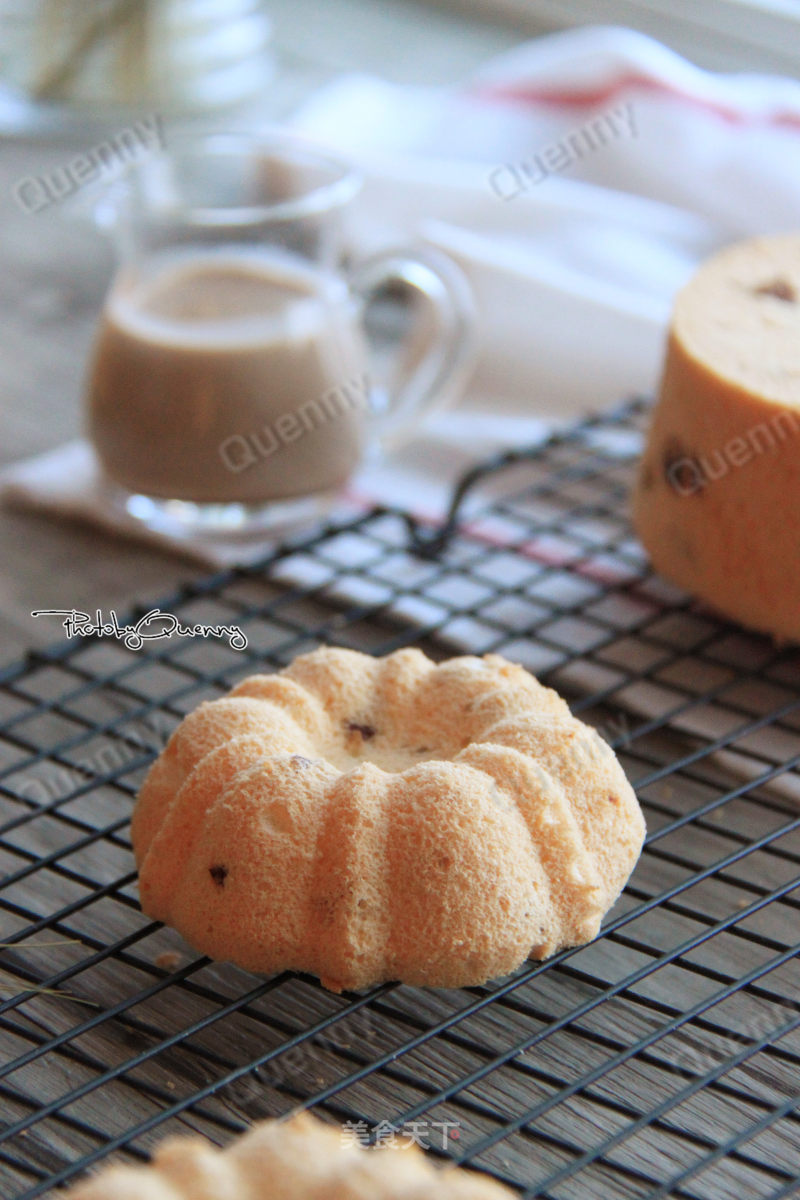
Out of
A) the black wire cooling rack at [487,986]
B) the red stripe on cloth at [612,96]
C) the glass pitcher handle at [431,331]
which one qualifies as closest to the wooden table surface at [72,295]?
the black wire cooling rack at [487,986]

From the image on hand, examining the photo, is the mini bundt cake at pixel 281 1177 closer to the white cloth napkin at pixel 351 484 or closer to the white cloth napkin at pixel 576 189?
the white cloth napkin at pixel 351 484

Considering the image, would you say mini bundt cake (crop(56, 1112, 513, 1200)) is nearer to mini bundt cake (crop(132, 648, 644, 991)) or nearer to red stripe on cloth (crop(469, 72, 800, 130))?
mini bundt cake (crop(132, 648, 644, 991))

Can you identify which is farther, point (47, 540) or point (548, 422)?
point (548, 422)

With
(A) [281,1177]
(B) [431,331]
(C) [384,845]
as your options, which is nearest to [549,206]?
(B) [431,331]

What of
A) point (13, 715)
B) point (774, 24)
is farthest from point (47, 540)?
point (774, 24)

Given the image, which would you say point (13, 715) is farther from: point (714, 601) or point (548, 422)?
point (548, 422)

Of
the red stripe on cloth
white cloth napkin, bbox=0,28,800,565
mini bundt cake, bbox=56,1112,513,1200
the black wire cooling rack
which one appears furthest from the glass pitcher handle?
mini bundt cake, bbox=56,1112,513,1200
